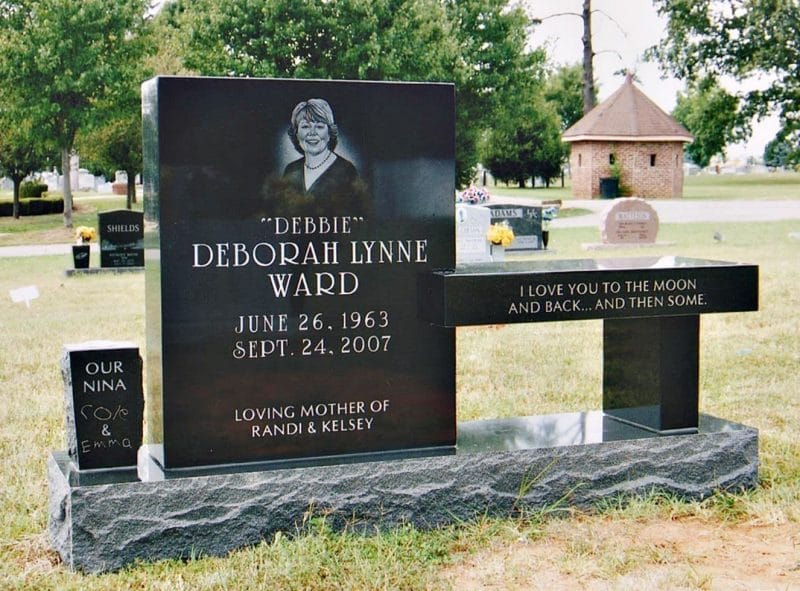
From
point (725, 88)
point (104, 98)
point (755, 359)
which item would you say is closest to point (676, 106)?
point (725, 88)

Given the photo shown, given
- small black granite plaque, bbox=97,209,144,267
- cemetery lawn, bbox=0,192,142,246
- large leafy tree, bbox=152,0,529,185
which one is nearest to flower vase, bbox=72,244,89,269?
small black granite plaque, bbox=97,209,144,267

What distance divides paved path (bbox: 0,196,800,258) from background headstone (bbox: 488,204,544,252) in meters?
5.71

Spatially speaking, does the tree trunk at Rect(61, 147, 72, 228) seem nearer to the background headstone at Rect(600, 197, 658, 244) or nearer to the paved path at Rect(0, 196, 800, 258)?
the paved path at Rect(0, 196, 800, 258)

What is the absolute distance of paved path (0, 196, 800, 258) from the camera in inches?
1042

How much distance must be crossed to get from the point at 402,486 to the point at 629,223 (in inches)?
805

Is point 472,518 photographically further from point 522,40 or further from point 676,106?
point 676,106

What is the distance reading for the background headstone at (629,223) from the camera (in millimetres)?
24625

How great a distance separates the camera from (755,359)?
32.0 ft

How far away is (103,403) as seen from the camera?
A: 15.8 ft

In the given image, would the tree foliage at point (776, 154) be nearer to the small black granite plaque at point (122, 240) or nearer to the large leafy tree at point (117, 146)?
the large leafy tree at point (117, 146)

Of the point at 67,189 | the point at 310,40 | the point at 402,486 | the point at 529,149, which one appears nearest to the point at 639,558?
the point at 402,486

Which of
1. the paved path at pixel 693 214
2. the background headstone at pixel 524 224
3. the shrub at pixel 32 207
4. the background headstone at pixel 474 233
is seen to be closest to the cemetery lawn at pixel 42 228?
the shrub at pixel 32 207

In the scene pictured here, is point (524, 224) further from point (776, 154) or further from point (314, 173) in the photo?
point (776, 154)

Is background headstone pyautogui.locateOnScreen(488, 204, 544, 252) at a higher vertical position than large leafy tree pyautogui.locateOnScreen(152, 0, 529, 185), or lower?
lower
